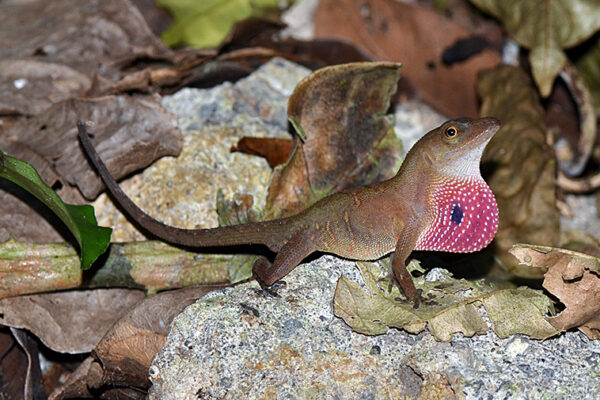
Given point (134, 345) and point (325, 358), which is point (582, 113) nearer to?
point (325, 358)

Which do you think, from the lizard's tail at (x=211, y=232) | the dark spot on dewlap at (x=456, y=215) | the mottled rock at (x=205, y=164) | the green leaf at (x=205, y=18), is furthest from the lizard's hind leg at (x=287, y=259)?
the green leaf at (x=205, y=18)

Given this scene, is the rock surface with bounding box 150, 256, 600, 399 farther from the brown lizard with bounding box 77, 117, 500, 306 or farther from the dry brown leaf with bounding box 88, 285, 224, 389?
the brown lizard with bounding box 77, 117, 500, 306

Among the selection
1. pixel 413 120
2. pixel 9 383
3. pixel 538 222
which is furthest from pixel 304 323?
pixel 413 120

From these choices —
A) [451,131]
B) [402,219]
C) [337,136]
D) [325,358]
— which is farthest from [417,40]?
[325,358]

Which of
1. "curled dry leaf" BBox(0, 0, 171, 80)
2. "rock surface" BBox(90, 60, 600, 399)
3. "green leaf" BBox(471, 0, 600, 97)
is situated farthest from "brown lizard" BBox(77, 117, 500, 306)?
"green leaf" BBox(471, 0, 600, 97)

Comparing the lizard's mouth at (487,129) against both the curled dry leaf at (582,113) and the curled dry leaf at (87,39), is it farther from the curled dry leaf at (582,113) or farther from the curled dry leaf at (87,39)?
the curled dry leaf at (87,39)

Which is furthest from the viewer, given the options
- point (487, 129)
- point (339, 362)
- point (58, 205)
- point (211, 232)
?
point (211, 232)
